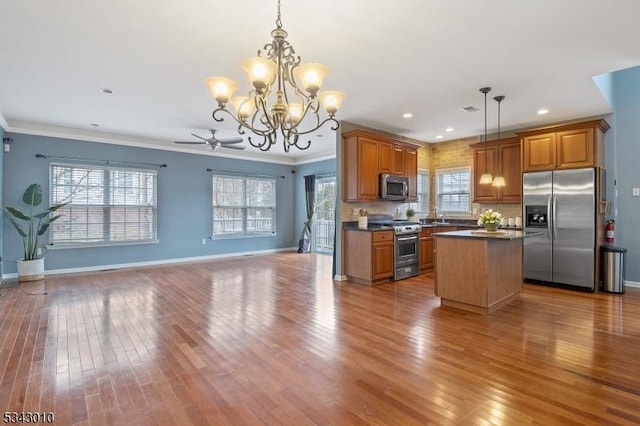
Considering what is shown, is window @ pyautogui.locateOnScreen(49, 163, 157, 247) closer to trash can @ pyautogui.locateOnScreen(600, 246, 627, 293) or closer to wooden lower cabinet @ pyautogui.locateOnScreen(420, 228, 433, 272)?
wooden lower cabinet @ pyautogui.locateOnScreen(420, 228, 433, 272)

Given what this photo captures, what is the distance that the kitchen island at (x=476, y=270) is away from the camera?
12.5 ft

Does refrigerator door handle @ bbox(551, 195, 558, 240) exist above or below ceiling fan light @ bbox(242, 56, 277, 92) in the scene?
below

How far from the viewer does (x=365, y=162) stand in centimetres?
567

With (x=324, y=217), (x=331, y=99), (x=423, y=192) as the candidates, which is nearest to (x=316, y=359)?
(x=331, y=99)

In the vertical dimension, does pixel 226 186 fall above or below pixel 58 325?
above

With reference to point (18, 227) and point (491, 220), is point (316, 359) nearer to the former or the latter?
point (491, 220)

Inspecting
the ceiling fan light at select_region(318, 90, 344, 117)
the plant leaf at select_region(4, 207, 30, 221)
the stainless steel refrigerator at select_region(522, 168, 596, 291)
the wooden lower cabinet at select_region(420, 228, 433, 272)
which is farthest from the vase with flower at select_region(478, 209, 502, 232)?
the plant leaf at select_region(4, 207, 30, 221)

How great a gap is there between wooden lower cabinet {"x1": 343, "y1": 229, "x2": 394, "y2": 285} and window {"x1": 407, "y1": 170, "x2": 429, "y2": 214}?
226cm

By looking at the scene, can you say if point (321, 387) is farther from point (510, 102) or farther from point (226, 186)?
point (226, 186)

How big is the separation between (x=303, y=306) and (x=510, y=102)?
4088 millimetres

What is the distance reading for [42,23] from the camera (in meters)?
2.70

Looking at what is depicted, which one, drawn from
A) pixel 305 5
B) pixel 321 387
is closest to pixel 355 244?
pixel 321 387

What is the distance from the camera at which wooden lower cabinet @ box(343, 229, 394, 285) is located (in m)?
5.32

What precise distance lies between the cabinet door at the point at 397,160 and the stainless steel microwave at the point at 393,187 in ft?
0.43
